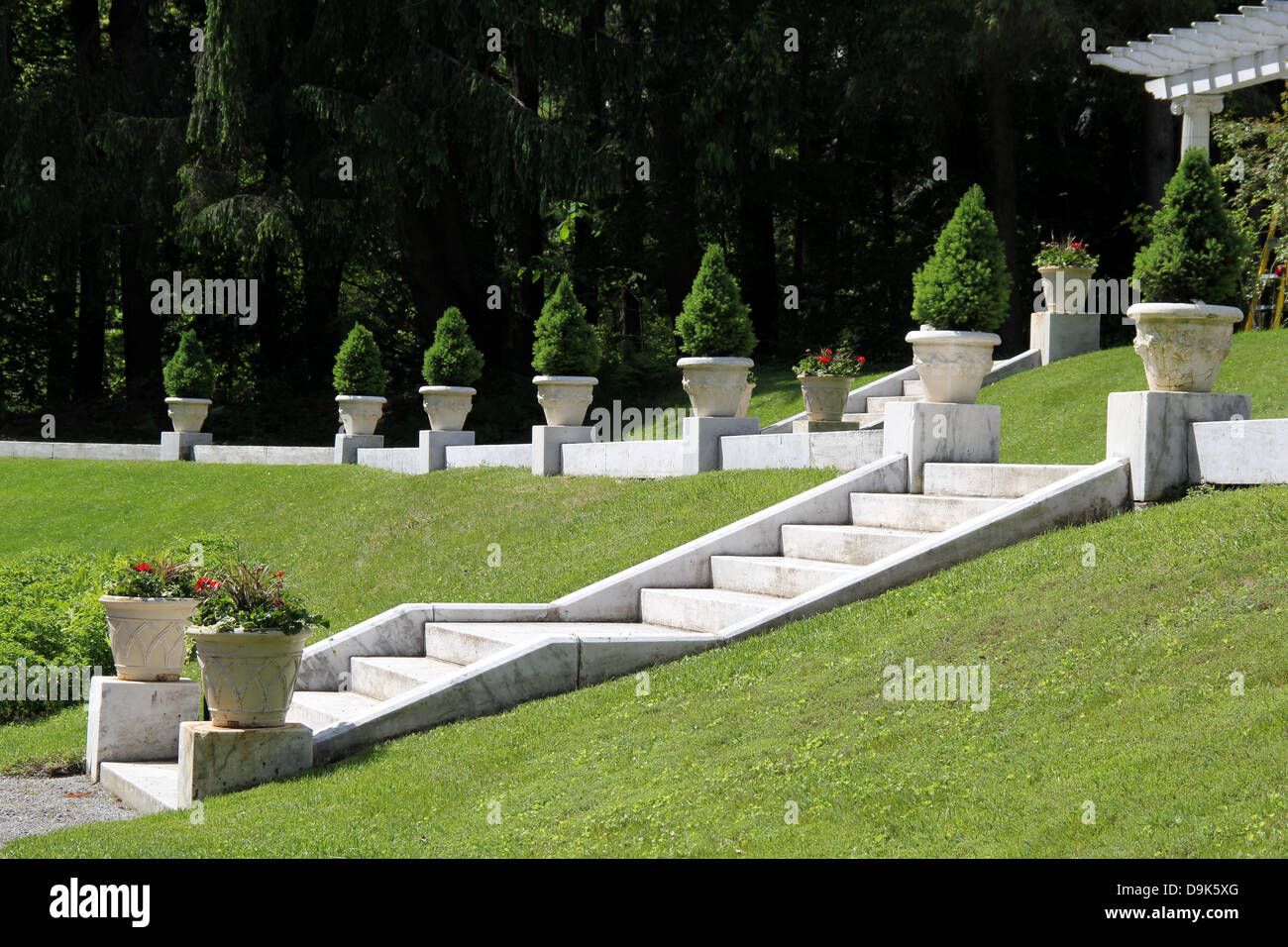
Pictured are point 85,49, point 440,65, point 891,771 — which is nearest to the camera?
point 891,771

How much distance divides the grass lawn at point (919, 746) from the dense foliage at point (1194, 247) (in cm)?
160

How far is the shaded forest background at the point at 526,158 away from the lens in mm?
25031

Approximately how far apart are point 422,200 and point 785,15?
8.63 meters

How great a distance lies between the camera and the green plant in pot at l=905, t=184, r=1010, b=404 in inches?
414

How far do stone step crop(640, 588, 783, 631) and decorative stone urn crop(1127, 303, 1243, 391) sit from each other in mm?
3199

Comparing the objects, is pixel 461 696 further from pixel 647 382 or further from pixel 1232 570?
pixel 647 382

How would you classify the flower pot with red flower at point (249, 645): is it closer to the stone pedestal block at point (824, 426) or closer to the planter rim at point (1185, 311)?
the planter rim at point (1185, 311)

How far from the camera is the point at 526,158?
25.0 metres

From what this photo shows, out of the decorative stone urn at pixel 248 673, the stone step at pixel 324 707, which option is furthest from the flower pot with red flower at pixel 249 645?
the stone step at pixel 324 707

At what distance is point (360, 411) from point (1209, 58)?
571 inches

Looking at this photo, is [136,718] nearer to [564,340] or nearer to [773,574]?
[773,574]

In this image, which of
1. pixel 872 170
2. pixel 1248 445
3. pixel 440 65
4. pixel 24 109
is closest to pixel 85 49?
pixel 24 109

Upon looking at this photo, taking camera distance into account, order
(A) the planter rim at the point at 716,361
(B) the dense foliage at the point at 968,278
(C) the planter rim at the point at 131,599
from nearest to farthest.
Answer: (C) the planter rim at the point at 131,599 < (B) the dense foliage at the point at 968,278 < (A) the planter rim at the point at 716,361

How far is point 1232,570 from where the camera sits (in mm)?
6859
